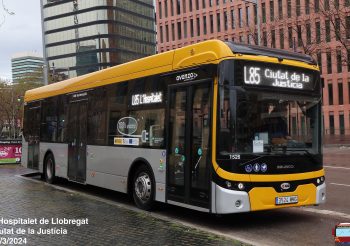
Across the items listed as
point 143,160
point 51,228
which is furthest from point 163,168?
point 51,228

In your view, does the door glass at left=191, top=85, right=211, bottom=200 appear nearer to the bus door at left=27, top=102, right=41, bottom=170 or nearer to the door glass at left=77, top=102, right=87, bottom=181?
the door glass at left=77, top=102, right=87, bottom=181

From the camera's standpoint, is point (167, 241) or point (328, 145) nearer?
point (167, 241)

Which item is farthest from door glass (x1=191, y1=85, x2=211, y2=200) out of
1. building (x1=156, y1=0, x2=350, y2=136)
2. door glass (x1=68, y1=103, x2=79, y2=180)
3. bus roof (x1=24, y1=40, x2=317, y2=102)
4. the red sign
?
building (x1=156, y1=0, x2=350, y2=136)

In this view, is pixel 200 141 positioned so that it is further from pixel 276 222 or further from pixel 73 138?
pixel 73 138

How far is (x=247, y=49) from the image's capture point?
333 inches

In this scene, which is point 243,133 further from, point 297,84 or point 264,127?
point 297,84

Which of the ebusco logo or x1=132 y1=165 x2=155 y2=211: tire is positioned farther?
x1=132 y1=165 x2=155 y2=211: tire

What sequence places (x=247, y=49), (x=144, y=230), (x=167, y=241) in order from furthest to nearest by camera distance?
(x=247, y=49)
(x=144, y=230)
(x=167, y=241)

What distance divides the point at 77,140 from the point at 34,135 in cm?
416

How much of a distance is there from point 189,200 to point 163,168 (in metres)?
1.06

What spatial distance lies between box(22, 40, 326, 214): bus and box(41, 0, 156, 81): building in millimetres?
95924

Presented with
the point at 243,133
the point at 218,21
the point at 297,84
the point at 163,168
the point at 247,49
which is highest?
the point at 218,21

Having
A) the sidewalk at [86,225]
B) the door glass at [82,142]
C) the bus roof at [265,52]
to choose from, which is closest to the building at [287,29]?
the door glass at [82,142]

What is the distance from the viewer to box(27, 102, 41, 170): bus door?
16.6 meters
